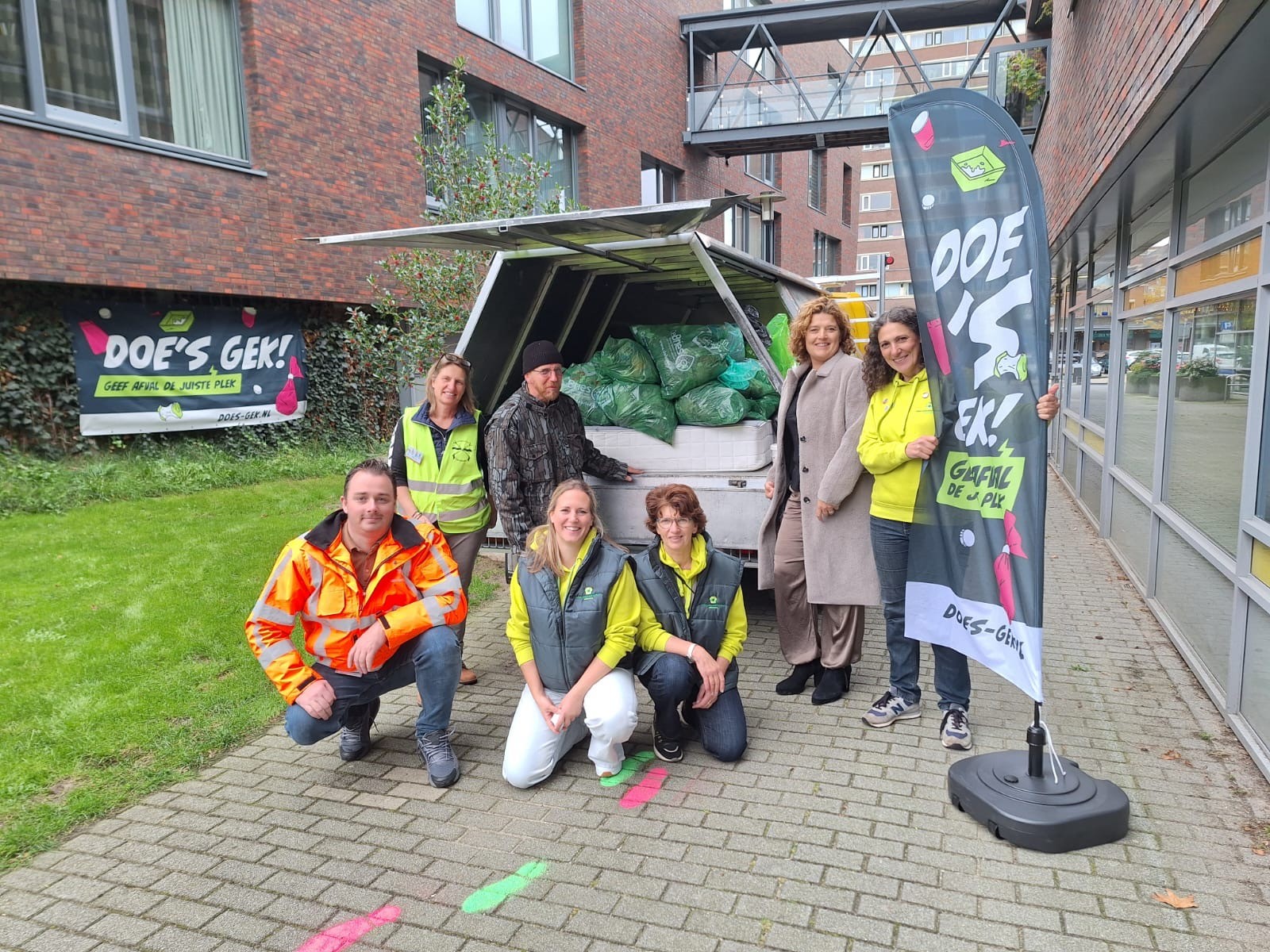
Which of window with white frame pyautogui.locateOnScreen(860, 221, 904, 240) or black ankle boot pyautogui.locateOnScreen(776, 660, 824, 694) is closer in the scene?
black ankle boot pyautogui.locateOnScreen(776, 660, 824, 694)

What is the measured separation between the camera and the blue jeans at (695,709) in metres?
3.58

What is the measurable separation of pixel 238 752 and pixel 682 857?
213 cm

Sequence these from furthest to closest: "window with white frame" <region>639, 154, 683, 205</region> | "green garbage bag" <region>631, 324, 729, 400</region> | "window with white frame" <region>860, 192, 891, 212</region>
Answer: "window with white frame" <region>860, 192, 891, 212</region>, "window with white frame" <region>639, 154, 683, 205</region>, "green garbage bag" <region>631, 324, 729, 400</region>

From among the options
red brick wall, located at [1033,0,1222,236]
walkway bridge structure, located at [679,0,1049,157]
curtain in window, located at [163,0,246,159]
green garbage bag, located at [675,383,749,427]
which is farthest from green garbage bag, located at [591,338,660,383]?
walkway bridge structure, located at [679,0,1049,157]

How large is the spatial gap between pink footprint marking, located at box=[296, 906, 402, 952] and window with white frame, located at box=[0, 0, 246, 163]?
9095 millimetres

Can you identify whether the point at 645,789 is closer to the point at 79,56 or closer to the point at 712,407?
the point at 712,407

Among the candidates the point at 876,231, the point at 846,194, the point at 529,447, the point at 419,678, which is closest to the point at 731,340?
the point at 529,447

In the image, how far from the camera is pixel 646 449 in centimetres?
512

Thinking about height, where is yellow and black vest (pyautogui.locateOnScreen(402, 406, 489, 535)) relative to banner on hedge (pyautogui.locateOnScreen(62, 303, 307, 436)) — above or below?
below

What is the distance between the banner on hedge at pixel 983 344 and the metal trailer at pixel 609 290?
882 millimetres

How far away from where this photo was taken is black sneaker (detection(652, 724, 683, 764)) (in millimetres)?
3658

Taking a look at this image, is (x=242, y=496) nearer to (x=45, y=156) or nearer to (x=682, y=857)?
(x=45, y=156)

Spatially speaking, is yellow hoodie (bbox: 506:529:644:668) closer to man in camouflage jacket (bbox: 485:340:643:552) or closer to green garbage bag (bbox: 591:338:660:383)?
man in camouflage jacket (bbox: 485:340:643:552)

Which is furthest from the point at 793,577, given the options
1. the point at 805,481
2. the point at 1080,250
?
the point at 1080,250
